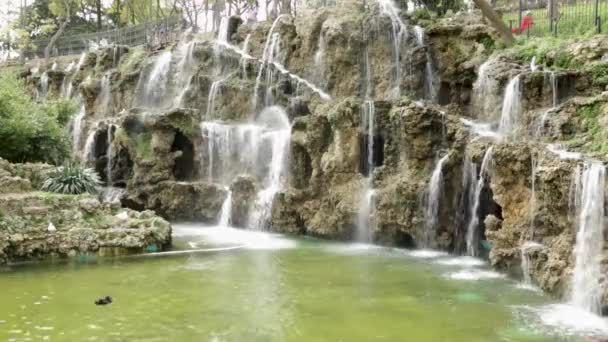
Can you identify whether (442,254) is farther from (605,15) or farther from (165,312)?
(605,15)

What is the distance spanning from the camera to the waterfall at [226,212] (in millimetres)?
24250

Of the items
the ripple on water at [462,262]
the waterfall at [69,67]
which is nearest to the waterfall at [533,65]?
the ripple on water at [462,262]

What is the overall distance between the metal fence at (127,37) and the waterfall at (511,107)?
29414mm

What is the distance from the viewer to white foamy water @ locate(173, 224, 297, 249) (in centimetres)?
1997

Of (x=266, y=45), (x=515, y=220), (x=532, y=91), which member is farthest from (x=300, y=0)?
(x=515, y=220)

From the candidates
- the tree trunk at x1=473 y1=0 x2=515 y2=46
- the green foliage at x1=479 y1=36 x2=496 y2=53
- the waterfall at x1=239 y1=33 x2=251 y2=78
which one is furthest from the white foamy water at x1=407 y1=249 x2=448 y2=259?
the waterfall at x1=239 y1=33 x2=251 y2=78

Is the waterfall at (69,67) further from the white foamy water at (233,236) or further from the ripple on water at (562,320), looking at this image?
the ripple on water at (562,320)

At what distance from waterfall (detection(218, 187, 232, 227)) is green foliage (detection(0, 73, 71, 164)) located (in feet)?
19.7

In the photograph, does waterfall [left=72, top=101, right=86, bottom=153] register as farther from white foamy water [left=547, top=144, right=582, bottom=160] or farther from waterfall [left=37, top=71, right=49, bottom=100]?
white foamy water [left=547, top=144, right=582, bottom=160]

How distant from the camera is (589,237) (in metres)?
12.3

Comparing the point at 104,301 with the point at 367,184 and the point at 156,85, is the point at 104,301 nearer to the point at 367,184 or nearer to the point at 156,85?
the point at 367,184

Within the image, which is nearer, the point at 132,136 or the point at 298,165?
the point at 298,165

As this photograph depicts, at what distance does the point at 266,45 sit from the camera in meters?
32.6

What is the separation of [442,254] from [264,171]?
371 inches
